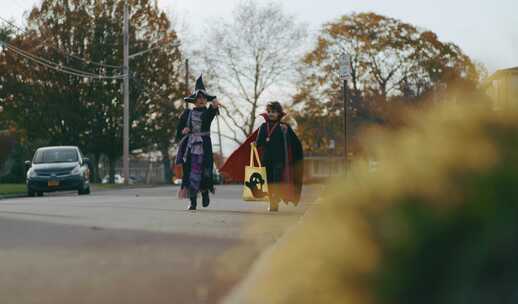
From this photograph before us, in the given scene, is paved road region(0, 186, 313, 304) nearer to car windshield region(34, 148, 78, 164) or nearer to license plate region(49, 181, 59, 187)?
license plate region(49, 181, 59, 187)

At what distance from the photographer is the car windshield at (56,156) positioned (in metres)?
28.9

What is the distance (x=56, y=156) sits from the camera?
2905 cm

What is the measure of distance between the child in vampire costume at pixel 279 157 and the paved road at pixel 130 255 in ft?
3.23

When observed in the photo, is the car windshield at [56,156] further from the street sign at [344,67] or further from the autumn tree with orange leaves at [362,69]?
the autumn tree with orange leaves at [362,69]

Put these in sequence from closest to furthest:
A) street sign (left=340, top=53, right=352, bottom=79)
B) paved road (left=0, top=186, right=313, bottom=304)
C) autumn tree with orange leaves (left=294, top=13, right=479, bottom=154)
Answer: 1. paved road (left=0, top=186, right=313, bottom=304)
2. street sign (left=340, top=53, right=352, bottom=79)
3. autumn tree with orange leaves (left=294, top=13, right=479, bottom=154)

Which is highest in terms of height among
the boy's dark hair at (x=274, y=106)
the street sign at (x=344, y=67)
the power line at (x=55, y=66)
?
A: the power line at (x=55, y=66)

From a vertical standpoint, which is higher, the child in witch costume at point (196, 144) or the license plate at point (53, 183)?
the child in witch costume at point (196, 144)

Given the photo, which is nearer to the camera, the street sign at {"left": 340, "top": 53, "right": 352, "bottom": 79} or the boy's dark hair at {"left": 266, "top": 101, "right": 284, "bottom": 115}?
the boy's dark hair at {"left": 266, "top": 101, "right": 284, "bottom": 115}

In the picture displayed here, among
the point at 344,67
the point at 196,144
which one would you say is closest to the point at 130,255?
the point at 196,144

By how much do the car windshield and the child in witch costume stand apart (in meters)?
14.5

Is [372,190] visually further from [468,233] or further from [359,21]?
[359,21]

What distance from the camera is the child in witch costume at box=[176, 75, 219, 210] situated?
1447 cm

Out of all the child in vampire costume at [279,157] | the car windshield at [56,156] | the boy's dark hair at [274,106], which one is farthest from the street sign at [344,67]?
the car windshield at [56,156]

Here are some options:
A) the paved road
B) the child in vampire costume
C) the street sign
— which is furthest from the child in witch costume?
the street sign
